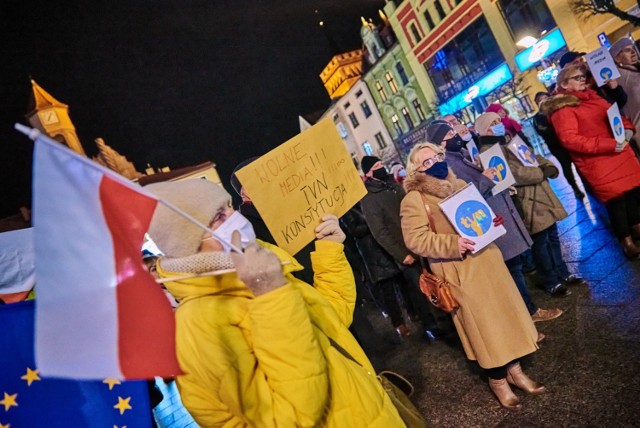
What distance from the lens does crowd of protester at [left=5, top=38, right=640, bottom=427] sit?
55.1 inches

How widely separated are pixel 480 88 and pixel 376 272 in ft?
90.1

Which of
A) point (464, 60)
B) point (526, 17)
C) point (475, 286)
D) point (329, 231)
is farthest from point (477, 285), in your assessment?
point (464, 60)

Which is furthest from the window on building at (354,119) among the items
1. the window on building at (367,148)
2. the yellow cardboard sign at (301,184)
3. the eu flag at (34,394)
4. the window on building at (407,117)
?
the eu flag at (34,394)

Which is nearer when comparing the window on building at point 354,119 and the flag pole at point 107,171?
the flag pole at point 107,171

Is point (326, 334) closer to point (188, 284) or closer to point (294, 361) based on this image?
point (294, 361)

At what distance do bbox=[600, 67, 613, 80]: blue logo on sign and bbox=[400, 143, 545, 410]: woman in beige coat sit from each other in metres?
2.95

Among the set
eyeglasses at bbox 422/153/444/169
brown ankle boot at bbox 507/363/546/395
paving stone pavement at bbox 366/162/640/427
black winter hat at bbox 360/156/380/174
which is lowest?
paving stone pavement at bbox 366/162/640/427

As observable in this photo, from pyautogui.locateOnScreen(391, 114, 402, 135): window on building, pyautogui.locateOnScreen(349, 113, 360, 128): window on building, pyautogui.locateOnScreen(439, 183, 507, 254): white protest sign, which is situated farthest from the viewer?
pyautogui.locateOnScreen(349, 113, 360, 128): window on building

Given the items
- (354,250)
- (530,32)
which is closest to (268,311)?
(354,250)

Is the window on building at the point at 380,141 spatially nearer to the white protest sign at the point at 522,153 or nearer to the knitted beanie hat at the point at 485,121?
the knitted beanie hat at the point at 485,121

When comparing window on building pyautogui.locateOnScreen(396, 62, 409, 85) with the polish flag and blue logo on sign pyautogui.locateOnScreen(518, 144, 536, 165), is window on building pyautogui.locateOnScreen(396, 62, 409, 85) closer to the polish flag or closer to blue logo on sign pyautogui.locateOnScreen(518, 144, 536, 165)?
blue logo on sign pyautogui.locateOnScreen(518, 144, 536, 165)

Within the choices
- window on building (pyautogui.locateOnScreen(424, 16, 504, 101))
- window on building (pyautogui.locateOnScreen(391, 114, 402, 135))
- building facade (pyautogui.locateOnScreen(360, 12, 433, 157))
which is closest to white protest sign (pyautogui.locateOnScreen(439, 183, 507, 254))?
window on building (pyautogui.locateOnScreen(424, 16, 504, 101))

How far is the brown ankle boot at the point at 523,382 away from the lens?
297cm

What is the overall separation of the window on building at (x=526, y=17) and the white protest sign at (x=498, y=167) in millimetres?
23913
